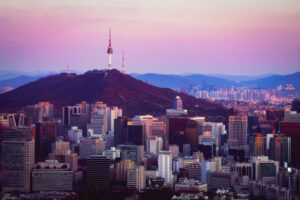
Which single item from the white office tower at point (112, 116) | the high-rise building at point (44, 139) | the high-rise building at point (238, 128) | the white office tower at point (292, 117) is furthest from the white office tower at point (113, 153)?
the white office tower at point (292, 117)

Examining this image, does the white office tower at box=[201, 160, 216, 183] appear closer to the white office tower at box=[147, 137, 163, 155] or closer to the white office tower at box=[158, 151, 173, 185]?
the white office tower at box=[158, 151, 173, 185]

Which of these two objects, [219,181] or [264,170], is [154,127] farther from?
[219,181]

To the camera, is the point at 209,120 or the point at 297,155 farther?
the point at 209,120

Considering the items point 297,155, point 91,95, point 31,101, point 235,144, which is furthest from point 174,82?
point 297,155

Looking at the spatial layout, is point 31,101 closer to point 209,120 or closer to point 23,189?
point 209,120

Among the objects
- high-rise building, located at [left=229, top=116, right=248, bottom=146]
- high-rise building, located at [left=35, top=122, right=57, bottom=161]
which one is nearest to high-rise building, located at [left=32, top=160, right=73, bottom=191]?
high-rise building, located at [left=35, top=122, right=57, bottom=161]

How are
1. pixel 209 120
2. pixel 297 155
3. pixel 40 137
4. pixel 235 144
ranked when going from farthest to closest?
1. pixel 209 120
2. pixel 235 144
3. pixel 40 137
4. pixel 297 155
